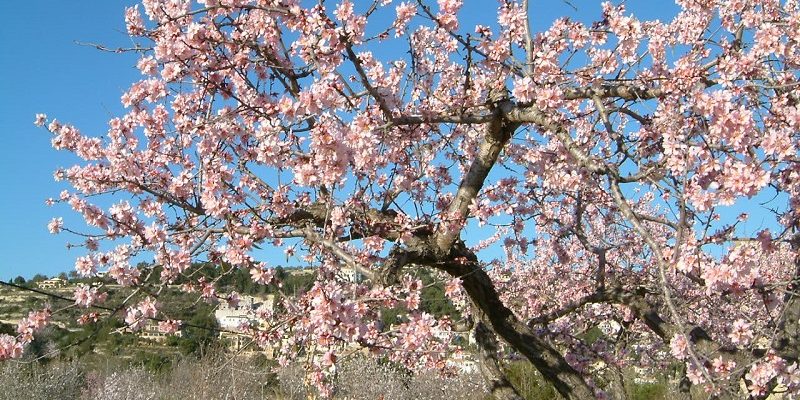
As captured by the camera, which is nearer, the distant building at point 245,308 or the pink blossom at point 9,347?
the pink blossom at point 9,347

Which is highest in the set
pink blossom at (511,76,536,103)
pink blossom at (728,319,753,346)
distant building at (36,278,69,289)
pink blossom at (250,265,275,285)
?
pink blossom at (511,76,536,103)

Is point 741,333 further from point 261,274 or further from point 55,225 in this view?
point 55,225

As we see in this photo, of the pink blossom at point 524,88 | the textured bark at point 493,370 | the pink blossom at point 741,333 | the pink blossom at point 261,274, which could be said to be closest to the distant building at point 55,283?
the pink blossom at point 261,274

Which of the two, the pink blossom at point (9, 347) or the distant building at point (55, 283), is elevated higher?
the distant building at point (55, 283)

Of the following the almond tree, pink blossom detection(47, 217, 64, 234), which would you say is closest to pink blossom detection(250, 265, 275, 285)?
the almond tree

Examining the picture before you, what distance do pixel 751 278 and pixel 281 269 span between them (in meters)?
2.54

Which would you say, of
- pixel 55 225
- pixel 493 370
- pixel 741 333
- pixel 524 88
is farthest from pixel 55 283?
pixel 741 333

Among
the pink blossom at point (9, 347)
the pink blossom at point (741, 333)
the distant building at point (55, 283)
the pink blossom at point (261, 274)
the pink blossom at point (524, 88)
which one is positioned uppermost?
the pink blossom at point (524, 88)

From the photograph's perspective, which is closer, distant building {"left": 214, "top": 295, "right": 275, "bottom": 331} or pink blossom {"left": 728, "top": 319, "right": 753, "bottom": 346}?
pink blossom {"left": 728, "top": 319, "right": 753, "bottom": 346}

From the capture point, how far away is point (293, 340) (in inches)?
164

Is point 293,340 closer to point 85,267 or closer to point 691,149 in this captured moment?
point 85,267

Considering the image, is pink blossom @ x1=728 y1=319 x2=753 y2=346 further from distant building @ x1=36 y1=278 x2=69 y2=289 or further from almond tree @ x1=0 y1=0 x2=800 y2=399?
distant building @ x1=36 y1=278 x2=69 y2=289

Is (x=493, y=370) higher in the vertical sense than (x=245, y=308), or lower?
lower

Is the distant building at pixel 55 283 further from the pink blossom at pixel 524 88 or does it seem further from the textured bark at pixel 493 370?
the pink blossom at pixel 524 88
